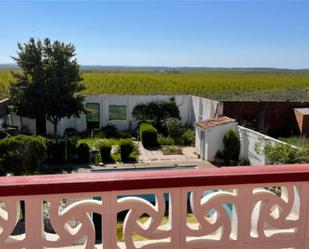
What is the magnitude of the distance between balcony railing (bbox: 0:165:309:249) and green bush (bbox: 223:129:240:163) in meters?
15.0

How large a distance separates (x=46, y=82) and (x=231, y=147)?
428 inches

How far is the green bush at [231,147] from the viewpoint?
54.5ft

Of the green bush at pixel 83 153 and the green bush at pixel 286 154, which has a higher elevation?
the green bush at pixel 286 154

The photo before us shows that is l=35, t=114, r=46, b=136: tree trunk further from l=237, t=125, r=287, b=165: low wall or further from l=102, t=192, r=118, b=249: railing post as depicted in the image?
l=102, t=192, r=118, b=249: railing post

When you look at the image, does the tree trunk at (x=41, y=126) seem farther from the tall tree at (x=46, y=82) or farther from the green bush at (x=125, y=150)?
the green bush at (x=125, y=150)

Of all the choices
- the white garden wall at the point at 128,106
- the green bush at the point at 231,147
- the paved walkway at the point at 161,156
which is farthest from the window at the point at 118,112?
the green bush at the point at 231,147

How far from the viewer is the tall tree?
19.3 metres

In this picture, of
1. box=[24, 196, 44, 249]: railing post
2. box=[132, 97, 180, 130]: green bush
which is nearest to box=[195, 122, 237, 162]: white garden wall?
box=[132, 97, 180, 130]: green bush

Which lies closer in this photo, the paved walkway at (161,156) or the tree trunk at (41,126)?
the paved walkway at (161,156)

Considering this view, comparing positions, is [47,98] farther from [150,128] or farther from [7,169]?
[7,169]

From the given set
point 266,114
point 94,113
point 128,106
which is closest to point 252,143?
point 266,114

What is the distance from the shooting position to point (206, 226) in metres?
1.76

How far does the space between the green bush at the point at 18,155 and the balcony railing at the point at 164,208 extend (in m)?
9.46

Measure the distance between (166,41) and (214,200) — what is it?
45.7m
